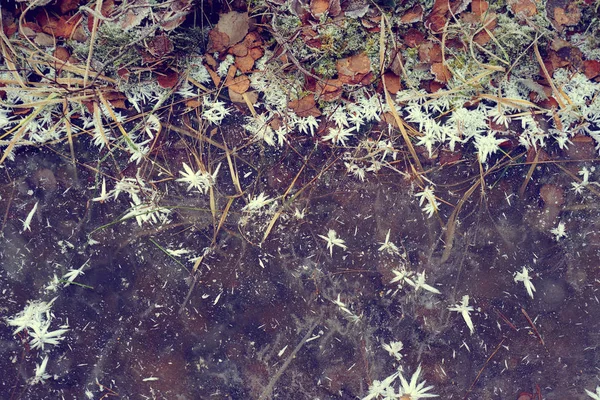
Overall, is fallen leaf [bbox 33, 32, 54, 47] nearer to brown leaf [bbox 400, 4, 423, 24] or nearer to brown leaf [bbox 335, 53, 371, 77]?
brown leaf [bbox 335, 53, 371, 77]

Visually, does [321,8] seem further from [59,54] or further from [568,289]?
[568,289]

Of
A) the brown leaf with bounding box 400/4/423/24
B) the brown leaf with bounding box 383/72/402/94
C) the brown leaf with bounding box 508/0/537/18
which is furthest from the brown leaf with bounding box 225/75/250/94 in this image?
the brown leaf with bounding box 508/0/537/18

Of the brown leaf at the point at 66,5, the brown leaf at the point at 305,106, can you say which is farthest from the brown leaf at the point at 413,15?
the brown leaf at the point at 66,5

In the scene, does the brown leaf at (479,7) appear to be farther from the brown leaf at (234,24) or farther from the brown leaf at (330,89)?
the brown leaf at (234,24)

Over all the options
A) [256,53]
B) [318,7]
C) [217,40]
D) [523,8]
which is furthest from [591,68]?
[217,40]

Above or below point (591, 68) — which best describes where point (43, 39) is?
above

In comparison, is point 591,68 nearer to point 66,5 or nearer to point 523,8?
point 523,8
